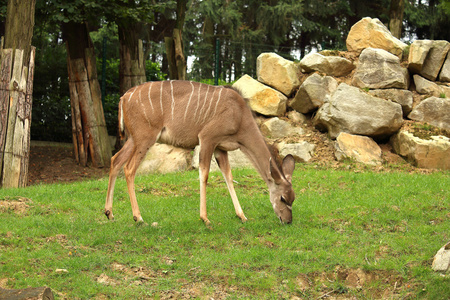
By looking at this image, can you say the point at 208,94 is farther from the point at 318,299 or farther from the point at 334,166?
the point at 334,166

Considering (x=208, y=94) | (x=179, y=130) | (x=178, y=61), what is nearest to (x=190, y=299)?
(x=179, y=130)

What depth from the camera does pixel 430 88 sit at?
11.0 meters

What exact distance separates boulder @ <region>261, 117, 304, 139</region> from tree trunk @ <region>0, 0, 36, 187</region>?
4729 millimetres

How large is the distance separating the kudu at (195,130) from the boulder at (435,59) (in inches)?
238

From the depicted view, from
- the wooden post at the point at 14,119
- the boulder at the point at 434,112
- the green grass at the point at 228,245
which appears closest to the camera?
the green grass at the point at 228,245

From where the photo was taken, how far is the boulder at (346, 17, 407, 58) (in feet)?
38.1

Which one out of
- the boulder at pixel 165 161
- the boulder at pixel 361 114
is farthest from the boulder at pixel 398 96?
Answer: the boulder at pixel 165 161

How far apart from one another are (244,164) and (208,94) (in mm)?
3648

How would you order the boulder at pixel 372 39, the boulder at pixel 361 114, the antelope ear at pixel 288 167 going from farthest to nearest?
the boulder at pixel 372 39
the boulder at pixel 361 114
the antelope ear at pixel 288 167

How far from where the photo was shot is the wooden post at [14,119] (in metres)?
8.65

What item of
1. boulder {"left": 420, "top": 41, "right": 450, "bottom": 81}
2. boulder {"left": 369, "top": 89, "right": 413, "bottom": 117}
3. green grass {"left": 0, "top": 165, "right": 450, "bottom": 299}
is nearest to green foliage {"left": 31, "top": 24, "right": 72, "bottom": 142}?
green grass {"left": 0, "top": 165, "right": 450, "bottom": 299}

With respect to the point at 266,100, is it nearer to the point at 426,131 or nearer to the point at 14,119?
the point at 426,131

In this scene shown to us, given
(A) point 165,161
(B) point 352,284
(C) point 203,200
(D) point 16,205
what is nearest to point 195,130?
(C) point 203,200

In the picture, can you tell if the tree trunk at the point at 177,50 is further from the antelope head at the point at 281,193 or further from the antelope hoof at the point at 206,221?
the antelope hoof at the point at 206,221
